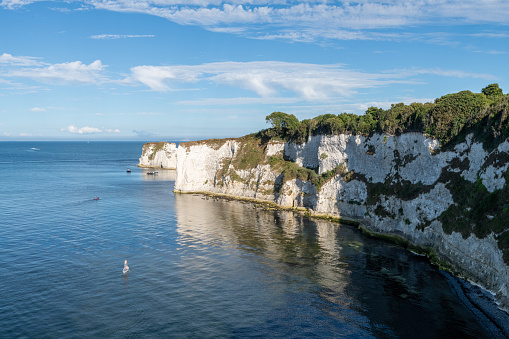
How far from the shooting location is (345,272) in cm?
4297

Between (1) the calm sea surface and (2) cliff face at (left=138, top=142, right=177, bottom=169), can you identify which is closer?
(1) the calm sea surface

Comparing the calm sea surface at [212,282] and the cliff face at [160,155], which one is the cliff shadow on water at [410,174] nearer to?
the calm sea surface at [212,282]

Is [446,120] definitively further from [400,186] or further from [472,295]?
[472,295]

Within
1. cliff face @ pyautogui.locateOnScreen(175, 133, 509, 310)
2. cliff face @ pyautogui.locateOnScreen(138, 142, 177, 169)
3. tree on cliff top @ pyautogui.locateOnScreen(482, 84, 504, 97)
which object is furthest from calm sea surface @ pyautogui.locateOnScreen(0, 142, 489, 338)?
cliff face @ pyautogui.locateOnScreen(138, 142, 177, 169)

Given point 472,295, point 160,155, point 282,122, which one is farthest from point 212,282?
point 160,155

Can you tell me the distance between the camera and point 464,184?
1868 inches

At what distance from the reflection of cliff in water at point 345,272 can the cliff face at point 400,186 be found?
4.56 meters

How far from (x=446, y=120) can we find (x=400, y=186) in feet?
43.6

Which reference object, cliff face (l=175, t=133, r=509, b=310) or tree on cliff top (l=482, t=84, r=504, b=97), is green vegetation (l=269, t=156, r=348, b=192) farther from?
tree on cliff top (l=482, t=84, r=504, b=97)

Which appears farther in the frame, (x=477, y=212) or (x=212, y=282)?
(x=477, y=212)

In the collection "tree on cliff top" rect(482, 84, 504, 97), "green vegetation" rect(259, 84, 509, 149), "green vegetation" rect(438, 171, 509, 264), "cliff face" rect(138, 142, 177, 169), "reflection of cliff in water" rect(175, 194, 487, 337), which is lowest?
"reflection of cliff in water" rect(175, 194, 487, 337)

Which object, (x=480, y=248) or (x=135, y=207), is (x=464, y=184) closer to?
(x=480, y=248)

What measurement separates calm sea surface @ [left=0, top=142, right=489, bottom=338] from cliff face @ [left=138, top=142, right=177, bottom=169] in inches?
4673

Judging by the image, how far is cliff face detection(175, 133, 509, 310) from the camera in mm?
39312
